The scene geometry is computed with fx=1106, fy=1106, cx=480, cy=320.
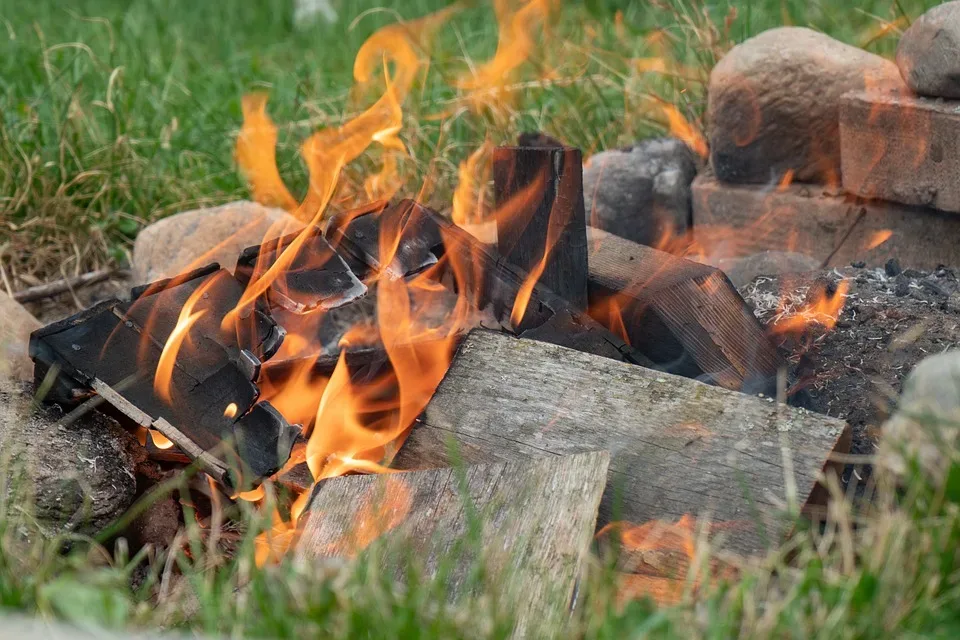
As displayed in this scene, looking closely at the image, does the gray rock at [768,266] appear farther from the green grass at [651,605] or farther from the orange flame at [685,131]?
the green grass at [651,605]

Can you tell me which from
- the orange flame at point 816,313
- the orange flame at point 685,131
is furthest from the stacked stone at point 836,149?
the orange flame at point 816,313

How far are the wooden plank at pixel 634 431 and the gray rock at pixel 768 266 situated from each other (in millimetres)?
972

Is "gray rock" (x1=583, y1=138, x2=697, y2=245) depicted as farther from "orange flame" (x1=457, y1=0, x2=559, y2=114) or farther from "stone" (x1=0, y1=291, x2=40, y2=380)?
"stone" (x1=0, y1=291, x2=40, y2=380)

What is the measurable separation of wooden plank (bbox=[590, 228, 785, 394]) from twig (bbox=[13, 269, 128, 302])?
2.14 metres

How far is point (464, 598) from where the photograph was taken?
196 cm

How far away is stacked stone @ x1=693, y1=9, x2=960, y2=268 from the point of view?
10.4 ft

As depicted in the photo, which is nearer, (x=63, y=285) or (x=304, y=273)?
(x=304, y=273)

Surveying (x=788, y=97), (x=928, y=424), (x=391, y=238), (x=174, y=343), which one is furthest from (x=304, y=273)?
(x=788, y=97)

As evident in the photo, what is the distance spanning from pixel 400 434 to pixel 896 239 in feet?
5.93

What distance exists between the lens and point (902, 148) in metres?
3.28

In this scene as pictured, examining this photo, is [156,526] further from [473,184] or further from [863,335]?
[473,184]

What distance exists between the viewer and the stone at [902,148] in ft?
10.3

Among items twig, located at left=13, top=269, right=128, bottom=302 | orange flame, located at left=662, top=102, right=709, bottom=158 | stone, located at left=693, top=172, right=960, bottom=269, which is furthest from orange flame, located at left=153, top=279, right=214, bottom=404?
orange flame, located at left=662, top=102, right=709, bottom=158

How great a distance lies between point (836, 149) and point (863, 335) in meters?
1.13
